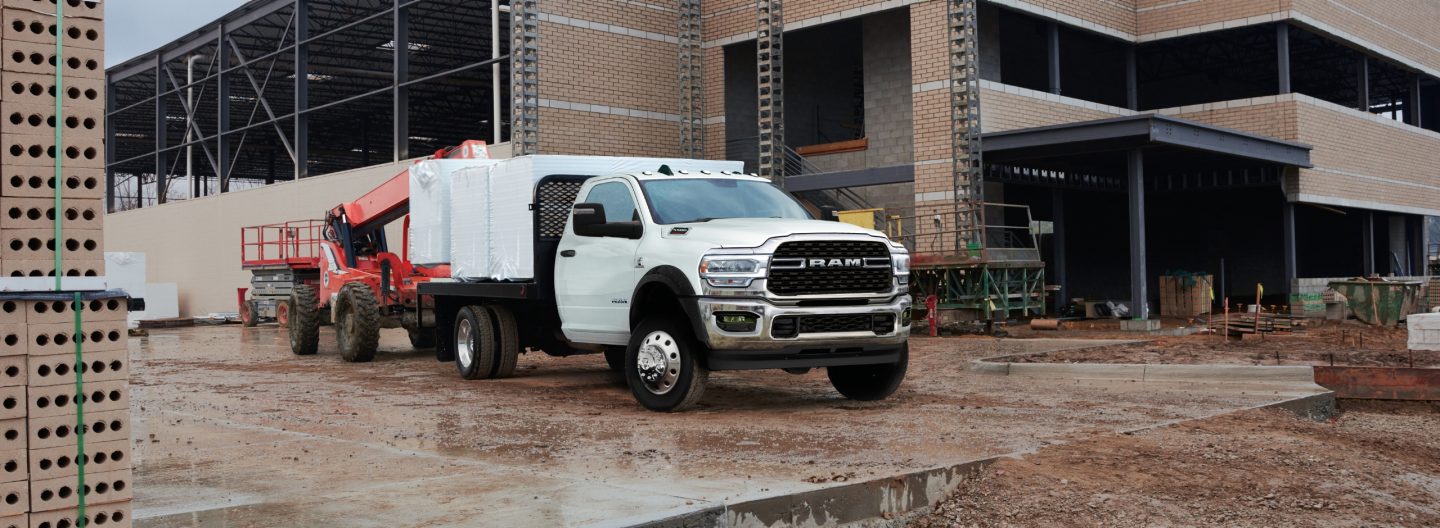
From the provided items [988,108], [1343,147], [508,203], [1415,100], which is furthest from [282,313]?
[1415,100]

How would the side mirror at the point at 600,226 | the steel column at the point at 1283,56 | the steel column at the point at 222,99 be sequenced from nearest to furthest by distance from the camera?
the side mirror at the point at 600,226 < the steel column at the point at 1283,56 < the steel column at the point at 222,99

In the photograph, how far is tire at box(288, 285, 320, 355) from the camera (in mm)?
20219

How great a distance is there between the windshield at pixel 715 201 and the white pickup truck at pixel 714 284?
19 mm

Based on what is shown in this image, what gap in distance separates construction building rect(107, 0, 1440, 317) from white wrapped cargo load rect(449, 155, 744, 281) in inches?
470

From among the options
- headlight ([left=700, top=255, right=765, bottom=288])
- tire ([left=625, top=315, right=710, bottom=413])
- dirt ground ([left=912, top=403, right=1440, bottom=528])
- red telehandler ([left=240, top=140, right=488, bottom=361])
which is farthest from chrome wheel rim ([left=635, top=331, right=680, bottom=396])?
red telehandler ([left=240, top=140, right=488, bottom=361])

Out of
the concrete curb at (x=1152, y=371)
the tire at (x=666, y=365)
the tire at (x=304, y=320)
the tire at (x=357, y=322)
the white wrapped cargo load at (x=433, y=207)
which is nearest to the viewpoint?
the tire at (x=666, y=365)

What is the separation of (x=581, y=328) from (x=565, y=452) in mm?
4055

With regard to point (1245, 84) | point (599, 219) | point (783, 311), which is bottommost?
point (783, 311)

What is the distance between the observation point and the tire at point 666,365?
34.0ft

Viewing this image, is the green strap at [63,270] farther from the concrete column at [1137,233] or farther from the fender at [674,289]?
the concrete column at [1137,233]

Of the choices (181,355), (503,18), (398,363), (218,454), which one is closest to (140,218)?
(503,18)

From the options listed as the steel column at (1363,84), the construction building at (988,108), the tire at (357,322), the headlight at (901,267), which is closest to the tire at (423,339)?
the tire at (357,322)

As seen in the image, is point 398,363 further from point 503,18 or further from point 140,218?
point 140,218

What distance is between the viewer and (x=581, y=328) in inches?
479
